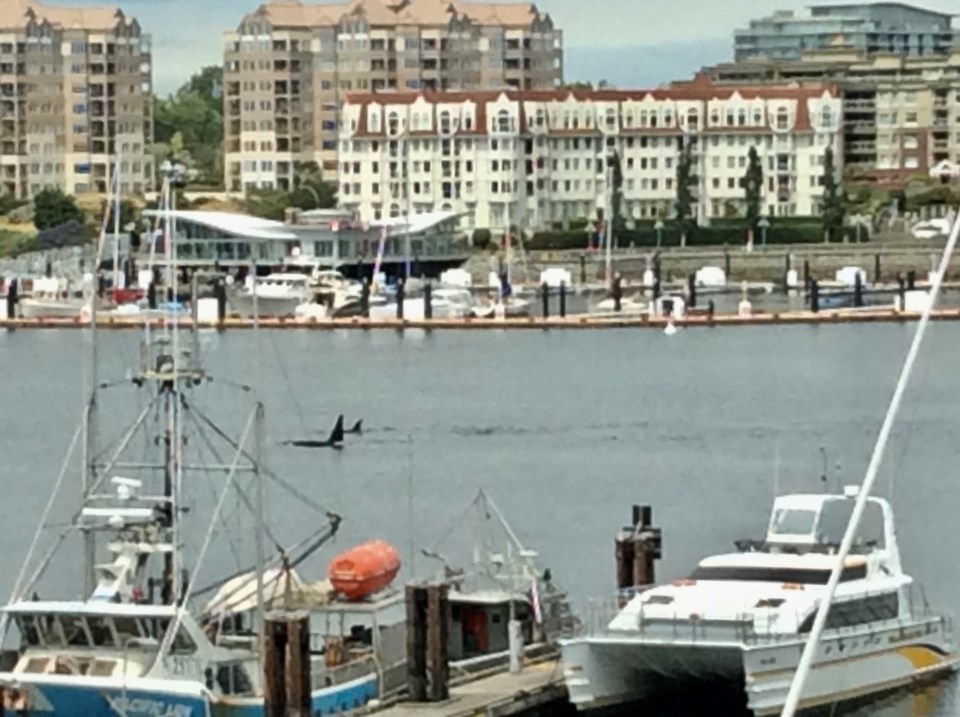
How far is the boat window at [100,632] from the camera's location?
3334 cm

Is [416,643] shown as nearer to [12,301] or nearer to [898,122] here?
[12,301]

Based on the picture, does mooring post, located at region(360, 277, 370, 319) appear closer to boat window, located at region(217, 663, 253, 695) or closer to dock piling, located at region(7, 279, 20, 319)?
dock piling, located at region(7, 279, 20, 319)

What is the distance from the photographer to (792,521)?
126 ft

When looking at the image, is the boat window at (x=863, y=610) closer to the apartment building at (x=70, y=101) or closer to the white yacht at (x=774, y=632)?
the white yacht at (x=774, y=632)

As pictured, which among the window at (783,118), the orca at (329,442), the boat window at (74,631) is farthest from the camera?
the window at (783,118)

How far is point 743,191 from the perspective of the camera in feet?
544

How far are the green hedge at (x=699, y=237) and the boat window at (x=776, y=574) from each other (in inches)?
4558

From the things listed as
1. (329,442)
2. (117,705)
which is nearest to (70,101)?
(329,442)

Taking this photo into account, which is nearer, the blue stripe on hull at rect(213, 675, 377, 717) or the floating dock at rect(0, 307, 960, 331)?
the blue stripe on hull at rect(213, 675, 377, 717)

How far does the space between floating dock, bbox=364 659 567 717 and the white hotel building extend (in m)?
128

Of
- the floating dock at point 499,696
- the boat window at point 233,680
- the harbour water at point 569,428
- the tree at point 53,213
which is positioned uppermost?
the tree at point 53,213

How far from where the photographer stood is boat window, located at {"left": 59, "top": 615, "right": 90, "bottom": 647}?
3341 cm

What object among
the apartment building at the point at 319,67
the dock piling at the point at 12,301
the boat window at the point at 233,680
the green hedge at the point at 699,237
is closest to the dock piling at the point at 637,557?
the boat window at the point at 233,680

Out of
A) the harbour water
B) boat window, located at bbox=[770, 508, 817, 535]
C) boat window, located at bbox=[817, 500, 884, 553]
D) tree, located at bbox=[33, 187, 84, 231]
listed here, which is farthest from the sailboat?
tree, located at bbox=[33, 187, 84, 231]
